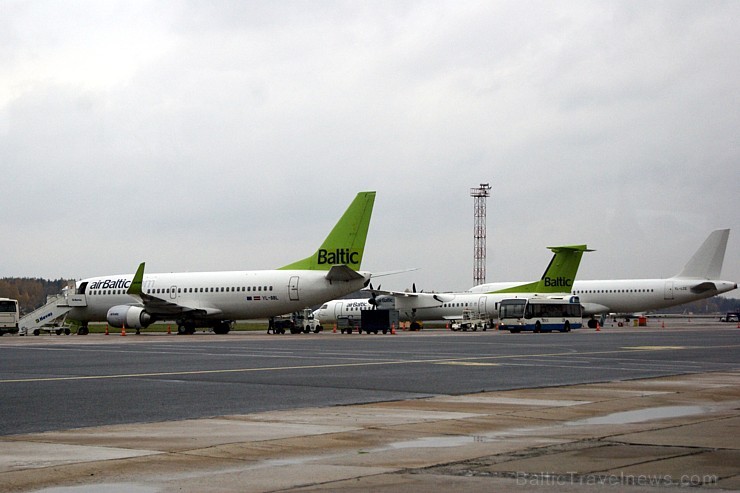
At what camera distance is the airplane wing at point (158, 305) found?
59719 millimetres

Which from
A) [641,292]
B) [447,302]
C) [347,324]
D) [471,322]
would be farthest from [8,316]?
[641,292]

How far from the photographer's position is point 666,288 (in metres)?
83.4

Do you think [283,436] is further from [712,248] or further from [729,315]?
[729,315]

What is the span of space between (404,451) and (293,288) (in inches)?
1897

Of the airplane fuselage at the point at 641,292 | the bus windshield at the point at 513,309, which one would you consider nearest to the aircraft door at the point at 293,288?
the bus windshield at the point at 513,309

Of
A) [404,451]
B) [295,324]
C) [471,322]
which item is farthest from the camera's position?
[471,322]

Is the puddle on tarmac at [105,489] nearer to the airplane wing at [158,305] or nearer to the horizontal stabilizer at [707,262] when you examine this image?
the airplane wing at [158,305]

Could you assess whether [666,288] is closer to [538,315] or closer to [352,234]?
[538,315]

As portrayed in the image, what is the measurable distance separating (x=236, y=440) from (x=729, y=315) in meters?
128

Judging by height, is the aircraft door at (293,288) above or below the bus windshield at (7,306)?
above

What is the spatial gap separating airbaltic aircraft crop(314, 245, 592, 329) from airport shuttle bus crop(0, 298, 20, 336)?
27823mm

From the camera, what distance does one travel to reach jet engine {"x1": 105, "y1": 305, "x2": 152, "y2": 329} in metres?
61.4

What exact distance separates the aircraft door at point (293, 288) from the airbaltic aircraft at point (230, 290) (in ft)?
0.19

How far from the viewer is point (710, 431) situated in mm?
11734
